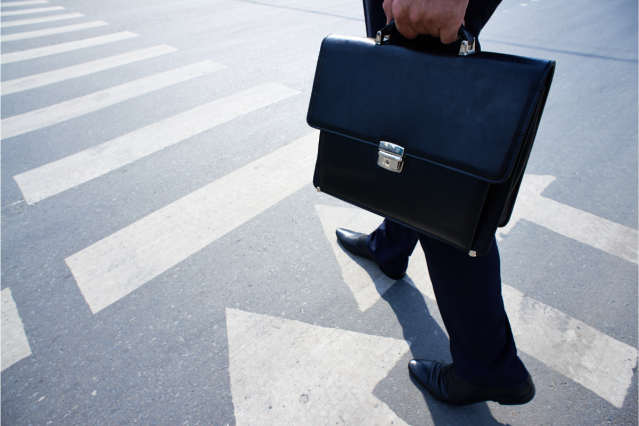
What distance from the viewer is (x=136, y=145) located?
3541mm

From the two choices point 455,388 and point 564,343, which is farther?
point 564,343

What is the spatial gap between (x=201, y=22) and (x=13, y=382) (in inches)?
284

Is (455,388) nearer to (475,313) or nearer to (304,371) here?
(475,313)

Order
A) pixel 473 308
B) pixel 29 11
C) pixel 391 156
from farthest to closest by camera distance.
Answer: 1. pixel 29 11
2. pixel 473 308
3. pixel 391 156

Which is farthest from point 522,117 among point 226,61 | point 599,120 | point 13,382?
point 226,61

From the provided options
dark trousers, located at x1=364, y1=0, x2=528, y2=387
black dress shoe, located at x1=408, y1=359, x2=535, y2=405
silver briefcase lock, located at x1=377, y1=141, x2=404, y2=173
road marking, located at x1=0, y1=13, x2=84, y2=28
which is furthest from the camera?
road marking, located at x1=0, y1=13, x2=84, y2=28

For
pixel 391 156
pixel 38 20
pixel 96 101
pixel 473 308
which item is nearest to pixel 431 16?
pixel 391 156

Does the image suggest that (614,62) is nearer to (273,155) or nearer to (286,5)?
(273,155)

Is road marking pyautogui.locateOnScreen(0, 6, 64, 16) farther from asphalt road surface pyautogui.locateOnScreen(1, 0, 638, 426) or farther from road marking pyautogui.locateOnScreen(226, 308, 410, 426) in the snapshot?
road marking pyautogui.locateOnScreen(226, 308, 410, 426)

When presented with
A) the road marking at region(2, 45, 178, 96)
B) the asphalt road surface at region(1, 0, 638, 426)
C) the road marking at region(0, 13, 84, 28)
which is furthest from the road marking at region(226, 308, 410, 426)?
the road marking at region(0, 13, 84, 28)

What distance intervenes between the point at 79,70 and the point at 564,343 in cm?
604

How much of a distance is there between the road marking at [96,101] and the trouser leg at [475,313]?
4163 mm

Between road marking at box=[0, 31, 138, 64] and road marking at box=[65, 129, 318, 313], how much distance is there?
15.5 feet

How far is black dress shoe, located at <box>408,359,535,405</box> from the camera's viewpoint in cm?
149
